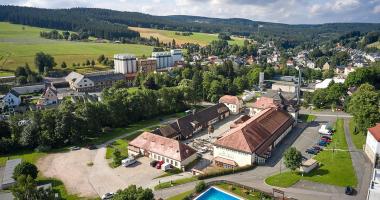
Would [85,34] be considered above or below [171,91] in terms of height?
above

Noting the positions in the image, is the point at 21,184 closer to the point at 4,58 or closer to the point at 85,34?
the point at 4,58

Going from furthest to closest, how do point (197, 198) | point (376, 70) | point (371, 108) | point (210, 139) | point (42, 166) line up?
point (376, 70) → point (210, 139) → point (371, 108) → point (42, 166) → point (197, 198)

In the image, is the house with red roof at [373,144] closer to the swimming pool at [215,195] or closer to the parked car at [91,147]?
the swimming pool at [215,195]

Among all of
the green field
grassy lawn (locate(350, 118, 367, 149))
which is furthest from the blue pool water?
the green field

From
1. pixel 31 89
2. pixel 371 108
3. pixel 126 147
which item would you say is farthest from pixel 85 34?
pixel 371 108

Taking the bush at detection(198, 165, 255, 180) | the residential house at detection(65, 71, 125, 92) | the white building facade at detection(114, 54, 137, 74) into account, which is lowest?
the bush at detection(198, 165, 255, 180)

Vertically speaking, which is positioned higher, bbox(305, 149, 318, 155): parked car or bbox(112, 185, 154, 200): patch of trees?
bbox(112, 185, 154, 200): patch of trees

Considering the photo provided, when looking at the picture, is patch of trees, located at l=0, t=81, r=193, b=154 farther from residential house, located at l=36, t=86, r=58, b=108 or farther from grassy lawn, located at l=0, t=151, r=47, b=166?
residential house, located at l=36, t=86, r=58, b=108
